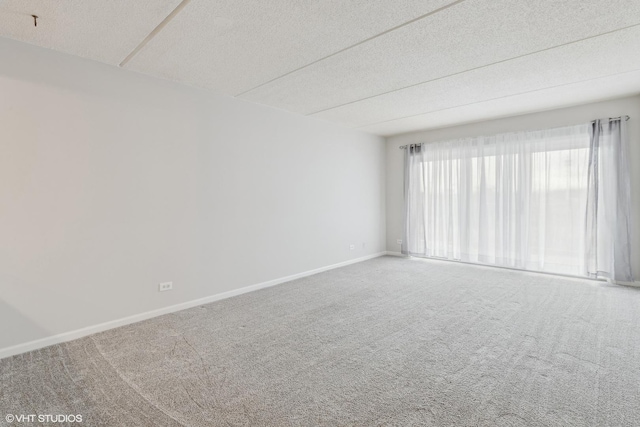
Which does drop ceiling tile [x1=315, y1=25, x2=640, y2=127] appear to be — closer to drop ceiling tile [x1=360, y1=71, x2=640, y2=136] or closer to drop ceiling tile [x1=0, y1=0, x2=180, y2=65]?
drop ceiling tile [x1=360, y1=71, x2=640, y2=136]

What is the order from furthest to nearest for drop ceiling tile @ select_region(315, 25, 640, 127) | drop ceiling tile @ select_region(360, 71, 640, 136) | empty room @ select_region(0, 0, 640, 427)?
drop ceiling tile @ select_region(360, 71, 640, 136) → drop ceiling tile @ select_region(315, 25, 640, 127) → empty room @ select_region(0, 0, 640, 427)

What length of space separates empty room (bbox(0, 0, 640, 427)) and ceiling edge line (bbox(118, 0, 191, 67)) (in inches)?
0.6

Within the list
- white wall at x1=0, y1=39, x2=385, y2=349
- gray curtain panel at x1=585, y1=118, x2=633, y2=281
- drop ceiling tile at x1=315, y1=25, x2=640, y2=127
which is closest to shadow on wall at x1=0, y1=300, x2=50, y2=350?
white wall at x1=0, y1=39, x2=385, y2=349

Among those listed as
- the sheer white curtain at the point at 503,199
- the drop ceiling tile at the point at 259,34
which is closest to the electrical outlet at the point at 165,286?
the drop ceiling tile at the point at 259,34

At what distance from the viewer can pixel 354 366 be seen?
7.72 ft

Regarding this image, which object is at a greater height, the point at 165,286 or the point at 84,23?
the point at 84,23

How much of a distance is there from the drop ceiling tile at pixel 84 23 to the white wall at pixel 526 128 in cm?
510

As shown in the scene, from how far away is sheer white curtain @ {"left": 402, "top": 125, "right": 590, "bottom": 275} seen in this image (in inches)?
185

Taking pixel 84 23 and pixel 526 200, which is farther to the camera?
pixel 526 200

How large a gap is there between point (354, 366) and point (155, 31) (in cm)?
301

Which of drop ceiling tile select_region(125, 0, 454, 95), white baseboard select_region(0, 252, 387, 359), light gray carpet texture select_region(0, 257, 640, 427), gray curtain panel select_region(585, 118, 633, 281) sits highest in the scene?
drop ceiling tile select_region(125, 0, 454, 95)

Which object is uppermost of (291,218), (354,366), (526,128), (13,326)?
(526,128)

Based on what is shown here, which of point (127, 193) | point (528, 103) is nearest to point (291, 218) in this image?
point (127, 193)

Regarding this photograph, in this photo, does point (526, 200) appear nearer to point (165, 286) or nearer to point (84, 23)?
point (165, 286)
